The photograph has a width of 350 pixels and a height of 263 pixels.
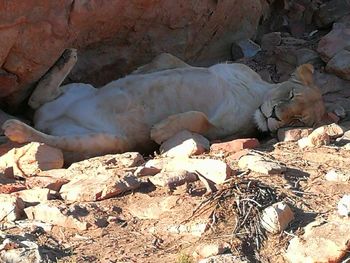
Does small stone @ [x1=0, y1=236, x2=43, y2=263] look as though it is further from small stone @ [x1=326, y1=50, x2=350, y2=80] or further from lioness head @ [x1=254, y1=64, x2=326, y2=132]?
small stone @ [x1=326, y1=50, x2=350, y2=80]

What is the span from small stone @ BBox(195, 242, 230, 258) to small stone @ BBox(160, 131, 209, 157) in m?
1.46

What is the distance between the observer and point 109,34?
5.95m

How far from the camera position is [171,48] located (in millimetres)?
6688

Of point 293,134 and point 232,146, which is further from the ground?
point 232,146

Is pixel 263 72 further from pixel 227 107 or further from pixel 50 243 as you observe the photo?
pixel 50 243

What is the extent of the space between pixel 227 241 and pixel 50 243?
886mm

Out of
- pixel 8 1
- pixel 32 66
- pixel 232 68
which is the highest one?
pixel 8 1

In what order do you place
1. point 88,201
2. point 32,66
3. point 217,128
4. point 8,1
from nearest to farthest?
point 88,201 < point 8,1 < point 32,66 < point 217,128

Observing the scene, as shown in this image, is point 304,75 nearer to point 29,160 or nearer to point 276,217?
point 29,160

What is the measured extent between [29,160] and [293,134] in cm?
193

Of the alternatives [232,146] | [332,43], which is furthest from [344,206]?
[332,43]

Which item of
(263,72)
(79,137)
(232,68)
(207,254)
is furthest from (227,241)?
(263,72)

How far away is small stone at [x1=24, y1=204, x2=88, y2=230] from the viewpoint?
399cm

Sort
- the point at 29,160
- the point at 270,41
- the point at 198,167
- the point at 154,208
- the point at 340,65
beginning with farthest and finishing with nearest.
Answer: the point at 270,41 → the point at 340,65 → the point at 29,160 → the point at 198,167 → the point at 154,208
